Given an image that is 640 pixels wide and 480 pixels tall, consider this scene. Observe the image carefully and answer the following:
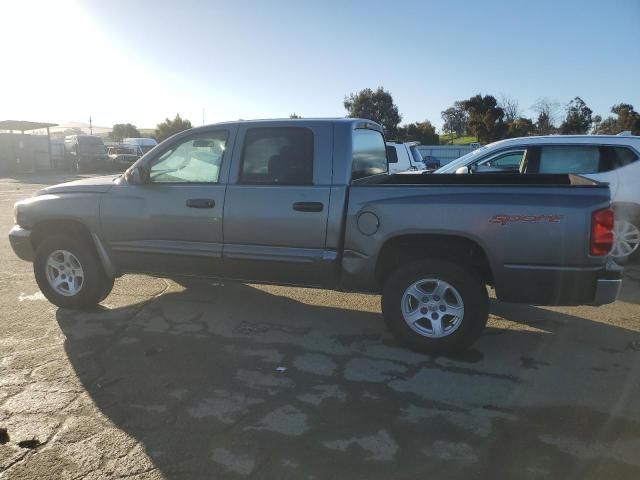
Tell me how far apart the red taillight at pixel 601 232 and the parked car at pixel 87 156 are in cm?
3453

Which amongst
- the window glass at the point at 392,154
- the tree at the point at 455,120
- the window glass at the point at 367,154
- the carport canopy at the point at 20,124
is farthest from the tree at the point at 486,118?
the window glass at the point at 367,154

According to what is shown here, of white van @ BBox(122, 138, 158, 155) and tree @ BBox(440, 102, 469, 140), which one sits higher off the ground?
tree @ BBox(440, 102, 469, 140)

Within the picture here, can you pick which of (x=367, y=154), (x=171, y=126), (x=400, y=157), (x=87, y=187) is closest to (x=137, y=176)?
(x=87, y=187)

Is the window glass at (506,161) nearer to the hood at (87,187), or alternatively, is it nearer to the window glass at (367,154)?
the window glass at (367,154)

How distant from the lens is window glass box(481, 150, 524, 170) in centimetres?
807

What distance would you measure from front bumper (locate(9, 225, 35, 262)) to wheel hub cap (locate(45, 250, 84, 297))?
36cm

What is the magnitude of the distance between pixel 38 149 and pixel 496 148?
3297cm

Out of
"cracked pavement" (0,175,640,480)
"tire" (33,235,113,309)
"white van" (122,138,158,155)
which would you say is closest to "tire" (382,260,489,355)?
"cracked pavement" (0,175,640,480)

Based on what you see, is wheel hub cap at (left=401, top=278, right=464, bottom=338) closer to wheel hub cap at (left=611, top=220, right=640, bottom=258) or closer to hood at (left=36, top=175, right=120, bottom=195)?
hood at (left=36, top=175, right=120, bottom=195)

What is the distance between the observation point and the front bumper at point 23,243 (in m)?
5.59

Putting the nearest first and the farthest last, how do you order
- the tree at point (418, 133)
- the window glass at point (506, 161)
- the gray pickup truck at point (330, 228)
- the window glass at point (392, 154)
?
the gray pickup truck at point (330, 228) < the window glass at point (506, 161) < the window glass at point (392, 154) < the tree at point (418, 133)

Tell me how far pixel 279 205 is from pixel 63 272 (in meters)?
2.55

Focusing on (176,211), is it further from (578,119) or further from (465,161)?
(578,119)

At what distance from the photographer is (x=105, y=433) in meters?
3.18
